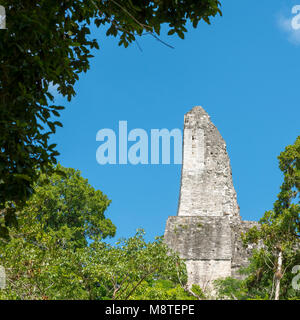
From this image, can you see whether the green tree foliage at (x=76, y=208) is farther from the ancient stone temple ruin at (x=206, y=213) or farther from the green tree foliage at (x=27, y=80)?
the green tree foliage at (x=27, y=80)

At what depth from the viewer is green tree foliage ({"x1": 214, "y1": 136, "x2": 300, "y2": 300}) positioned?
1421 centimetres

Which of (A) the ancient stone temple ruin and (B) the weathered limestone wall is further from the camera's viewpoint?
(A) the ancient stone temple ruin

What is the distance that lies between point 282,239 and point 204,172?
11416 mm

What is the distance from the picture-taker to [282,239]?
47.0 feet

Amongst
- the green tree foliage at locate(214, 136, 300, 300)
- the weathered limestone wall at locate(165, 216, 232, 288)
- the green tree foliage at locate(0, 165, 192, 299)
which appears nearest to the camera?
the green tree foliage at locate(0, 165, 192, 299)

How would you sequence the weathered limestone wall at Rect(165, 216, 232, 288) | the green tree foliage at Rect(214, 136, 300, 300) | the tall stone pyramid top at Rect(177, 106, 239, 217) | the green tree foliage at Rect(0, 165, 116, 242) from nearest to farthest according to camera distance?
the green tree foliage at Rect(214, 136, 300, 300) → the weathered limestone wall at Rect(165, 216, 232, 288) → the tall stone pyramid top at Rect(177, 106, 239, 217) → the green tree foliage at Rect(0, 165, 116, 242)

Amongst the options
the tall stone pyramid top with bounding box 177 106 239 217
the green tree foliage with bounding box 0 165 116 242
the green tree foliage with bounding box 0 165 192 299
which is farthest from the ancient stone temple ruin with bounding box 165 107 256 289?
the green tree foliage with bounding box 0 165 116 242

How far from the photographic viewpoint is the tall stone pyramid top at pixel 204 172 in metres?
24.7

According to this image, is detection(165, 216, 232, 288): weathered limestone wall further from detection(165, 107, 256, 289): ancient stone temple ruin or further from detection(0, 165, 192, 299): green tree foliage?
detection(0, 165, 192, 299): green tree foliage

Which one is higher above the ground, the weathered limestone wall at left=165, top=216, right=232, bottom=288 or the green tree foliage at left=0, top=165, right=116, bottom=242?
the green tree foliage at left=0, top=165, right=116, bottom=242

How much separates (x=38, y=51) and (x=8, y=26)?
1.31ft

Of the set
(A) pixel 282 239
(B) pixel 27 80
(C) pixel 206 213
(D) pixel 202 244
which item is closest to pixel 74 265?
(A) pixel 282 239
